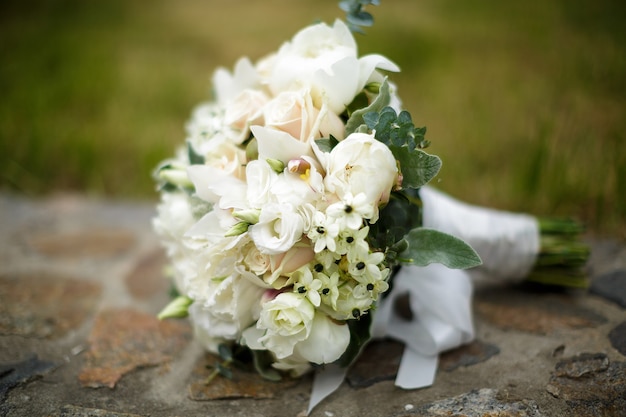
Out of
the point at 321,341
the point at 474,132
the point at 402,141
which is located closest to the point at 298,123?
the point at 402,141

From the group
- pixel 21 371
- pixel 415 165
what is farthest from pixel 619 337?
pixel 21 371

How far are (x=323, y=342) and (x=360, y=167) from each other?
40cm

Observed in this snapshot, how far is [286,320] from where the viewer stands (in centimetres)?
116

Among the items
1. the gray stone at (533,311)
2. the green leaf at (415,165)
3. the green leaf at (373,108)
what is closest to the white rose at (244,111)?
the green leaf at (373,108)

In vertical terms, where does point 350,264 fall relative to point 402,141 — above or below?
below

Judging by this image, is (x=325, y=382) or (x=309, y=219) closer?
(x=309, y=219)

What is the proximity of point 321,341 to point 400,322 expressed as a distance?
491 mm

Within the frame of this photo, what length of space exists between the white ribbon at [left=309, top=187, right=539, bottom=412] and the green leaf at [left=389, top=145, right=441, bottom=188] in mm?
291

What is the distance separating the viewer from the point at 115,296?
1866 millimetres

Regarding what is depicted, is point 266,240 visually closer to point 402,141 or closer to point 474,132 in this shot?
point 402,141

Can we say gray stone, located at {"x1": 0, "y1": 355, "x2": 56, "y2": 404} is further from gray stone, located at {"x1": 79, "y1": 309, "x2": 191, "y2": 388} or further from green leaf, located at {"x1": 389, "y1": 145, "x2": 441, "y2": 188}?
green leaf, located at {"x1": 389, "y1": 145, "x2": 441, "y2": 188}

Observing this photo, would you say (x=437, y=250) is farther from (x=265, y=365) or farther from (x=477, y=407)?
(x=265, y=365)

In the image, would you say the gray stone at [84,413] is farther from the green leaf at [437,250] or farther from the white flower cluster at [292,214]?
the green leaf at [437,250]

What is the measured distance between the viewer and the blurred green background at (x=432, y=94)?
231 centimetres
